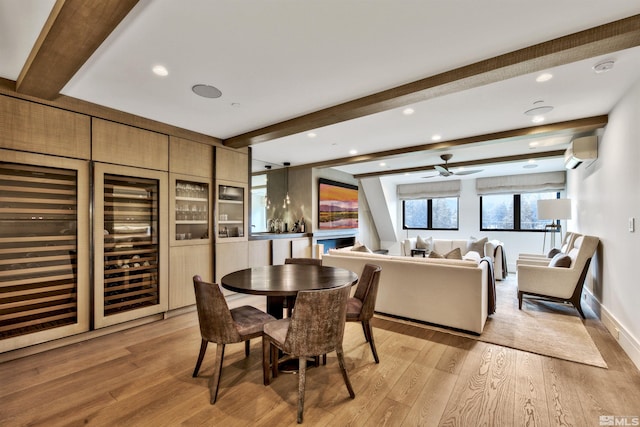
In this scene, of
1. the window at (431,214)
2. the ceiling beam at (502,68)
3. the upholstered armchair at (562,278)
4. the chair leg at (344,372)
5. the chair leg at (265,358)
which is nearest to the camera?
the ceiling beam at (502,68)

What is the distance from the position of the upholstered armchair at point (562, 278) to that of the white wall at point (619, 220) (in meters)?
0.17

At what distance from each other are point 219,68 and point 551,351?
3967 millimetres

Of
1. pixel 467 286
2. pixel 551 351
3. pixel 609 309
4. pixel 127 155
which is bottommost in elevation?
pixel 551 351

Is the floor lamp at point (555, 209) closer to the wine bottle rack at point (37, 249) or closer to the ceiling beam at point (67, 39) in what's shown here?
the ceiling beam at point (67, 39)

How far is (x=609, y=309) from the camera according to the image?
341 cm

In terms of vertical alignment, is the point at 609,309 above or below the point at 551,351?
above

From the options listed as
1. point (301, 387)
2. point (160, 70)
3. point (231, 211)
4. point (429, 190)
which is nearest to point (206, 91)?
point (160, 70)

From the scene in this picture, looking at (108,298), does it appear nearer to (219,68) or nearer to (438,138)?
(219,68)

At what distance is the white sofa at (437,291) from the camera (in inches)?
126

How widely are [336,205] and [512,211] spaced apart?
455cm

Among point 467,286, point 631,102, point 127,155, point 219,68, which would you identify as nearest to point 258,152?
point 127,155

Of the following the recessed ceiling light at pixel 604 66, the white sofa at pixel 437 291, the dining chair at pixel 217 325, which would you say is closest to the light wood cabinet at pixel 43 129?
the dining chair at pixel 217 325

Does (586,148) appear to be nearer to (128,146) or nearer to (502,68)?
(502,68)

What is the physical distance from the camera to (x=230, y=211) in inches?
188
